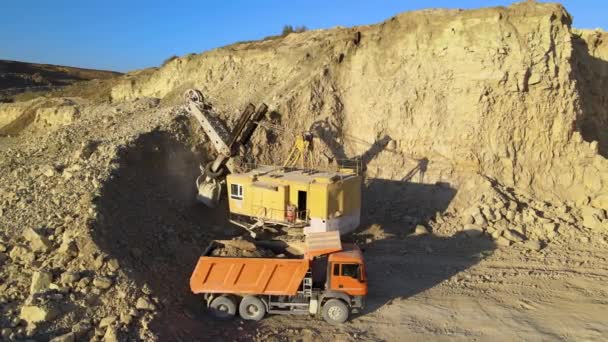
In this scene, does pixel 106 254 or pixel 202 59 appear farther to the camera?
pixel 202 59

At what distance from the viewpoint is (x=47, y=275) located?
33.0 feet

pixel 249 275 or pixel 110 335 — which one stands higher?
pixel 249 275

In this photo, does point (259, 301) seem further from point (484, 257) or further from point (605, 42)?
point (605, 42)

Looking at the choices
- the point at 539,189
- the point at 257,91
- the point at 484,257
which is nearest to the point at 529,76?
the point at 539,189

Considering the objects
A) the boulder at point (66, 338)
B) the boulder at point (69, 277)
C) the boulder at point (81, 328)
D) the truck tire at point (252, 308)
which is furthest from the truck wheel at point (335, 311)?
the boulder at point (69, 277)

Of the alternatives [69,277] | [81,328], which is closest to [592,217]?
[81,328]

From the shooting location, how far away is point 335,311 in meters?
10.9

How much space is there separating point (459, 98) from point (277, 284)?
11316 mm

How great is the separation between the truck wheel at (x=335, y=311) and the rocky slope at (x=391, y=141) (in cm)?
158

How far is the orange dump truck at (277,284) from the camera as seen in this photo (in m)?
10.8

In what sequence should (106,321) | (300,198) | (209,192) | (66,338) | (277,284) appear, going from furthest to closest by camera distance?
(209,192) → (300,198) → (277,284) → (106,321) → (66,338)

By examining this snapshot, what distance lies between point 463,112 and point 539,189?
3.91m

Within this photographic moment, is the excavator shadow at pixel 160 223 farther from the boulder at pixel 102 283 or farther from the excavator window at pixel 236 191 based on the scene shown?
the excavator window at pixel 236 191

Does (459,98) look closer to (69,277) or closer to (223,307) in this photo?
(223,307)
